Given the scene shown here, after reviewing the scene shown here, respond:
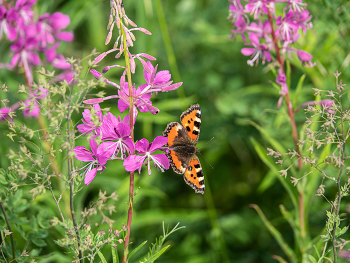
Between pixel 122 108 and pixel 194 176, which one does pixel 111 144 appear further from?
pixel 194 176

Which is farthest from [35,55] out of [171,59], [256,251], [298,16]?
[256,251]

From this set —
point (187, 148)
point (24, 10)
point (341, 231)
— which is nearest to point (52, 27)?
point (24, 10)

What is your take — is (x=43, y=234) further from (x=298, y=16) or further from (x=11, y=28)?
(x=298, y=16)

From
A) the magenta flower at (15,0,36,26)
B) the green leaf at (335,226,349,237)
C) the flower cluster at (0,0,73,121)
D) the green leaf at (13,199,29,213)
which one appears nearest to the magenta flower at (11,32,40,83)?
the flower cluster at (0,0,73,121)

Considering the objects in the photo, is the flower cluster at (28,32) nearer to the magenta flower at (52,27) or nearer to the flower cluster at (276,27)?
the magenta flower at (52,27)

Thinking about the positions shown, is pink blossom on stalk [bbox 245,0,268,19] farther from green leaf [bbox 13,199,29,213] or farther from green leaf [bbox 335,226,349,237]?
green leaf [bbox 13,199,29,213]

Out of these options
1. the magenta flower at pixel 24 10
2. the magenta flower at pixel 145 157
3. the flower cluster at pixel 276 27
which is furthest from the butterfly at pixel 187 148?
the magenta flower at pixel 24 10
